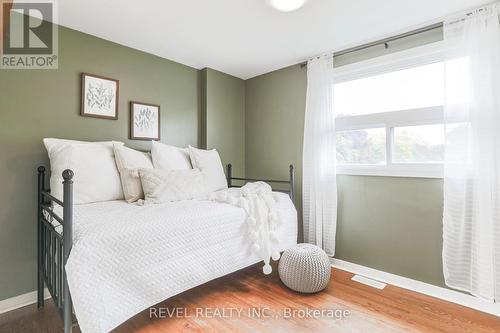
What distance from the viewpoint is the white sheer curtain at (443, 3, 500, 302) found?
5.64 ft

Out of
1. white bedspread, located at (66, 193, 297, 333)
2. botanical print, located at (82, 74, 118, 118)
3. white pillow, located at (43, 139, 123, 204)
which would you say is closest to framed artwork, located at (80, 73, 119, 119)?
botanical print, located at (82, 74, 118, 118)

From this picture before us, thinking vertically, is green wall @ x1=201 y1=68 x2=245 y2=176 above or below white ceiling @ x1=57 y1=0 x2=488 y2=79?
below

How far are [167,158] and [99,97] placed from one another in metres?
0.76

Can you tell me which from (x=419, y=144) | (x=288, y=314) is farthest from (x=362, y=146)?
(x=288, y=314)

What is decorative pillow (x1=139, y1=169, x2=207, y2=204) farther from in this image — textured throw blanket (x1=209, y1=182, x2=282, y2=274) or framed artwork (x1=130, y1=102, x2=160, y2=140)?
framed artwork (x1=130, y1=102, x2=160, y2=140)

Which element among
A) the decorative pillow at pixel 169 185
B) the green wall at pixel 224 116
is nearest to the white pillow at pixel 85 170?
→ the decorative pillow at pixel 169 185

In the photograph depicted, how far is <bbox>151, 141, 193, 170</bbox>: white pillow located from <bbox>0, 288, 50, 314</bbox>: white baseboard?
126 cm

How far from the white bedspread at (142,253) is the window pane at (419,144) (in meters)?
1.50

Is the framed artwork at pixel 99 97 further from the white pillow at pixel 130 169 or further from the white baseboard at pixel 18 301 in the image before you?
the white baseboard at pixel 18 301

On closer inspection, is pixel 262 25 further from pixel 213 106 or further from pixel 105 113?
pixel 105 113

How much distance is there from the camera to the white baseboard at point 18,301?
1762mm

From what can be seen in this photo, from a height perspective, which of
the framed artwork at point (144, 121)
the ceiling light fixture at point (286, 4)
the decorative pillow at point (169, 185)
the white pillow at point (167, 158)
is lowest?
the decorative pillow at point (169, 185)

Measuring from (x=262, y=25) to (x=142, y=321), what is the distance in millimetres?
2255

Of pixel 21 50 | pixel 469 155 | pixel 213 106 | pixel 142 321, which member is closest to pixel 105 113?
pixel 21 50
